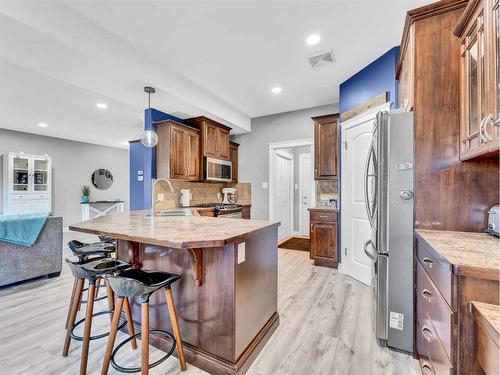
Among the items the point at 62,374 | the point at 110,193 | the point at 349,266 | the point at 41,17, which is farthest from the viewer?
the point at 110,193

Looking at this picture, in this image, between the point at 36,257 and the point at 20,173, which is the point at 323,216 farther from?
the point at 20,173

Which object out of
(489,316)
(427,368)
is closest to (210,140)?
(427,368)

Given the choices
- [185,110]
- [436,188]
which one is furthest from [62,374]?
[185,110]

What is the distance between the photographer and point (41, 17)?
1.90 meters

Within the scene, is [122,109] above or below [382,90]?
above

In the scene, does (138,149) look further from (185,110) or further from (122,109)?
(185,110)

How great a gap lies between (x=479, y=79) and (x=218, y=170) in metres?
3.82

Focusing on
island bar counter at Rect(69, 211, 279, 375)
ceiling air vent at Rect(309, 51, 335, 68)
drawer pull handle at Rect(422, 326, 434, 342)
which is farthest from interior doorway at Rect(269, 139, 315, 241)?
drawer pull handle at Rect(422, 326, 434, 342)

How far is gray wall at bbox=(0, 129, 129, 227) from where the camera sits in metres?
5.91

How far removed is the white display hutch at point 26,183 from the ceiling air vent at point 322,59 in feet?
21.9

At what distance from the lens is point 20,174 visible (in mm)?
5648

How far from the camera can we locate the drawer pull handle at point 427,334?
1.30m

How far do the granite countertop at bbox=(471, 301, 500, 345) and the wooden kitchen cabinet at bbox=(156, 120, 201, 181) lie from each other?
3.61 m

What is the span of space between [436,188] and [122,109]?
461 cm
